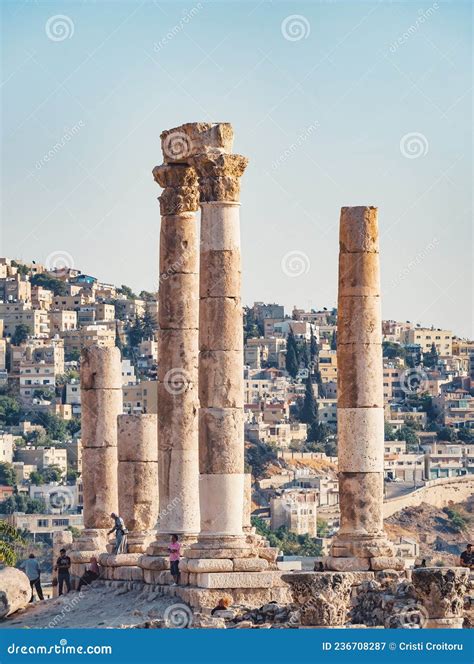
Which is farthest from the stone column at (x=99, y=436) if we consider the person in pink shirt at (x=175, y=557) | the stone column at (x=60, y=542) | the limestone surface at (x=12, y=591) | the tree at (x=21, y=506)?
the tree at (x=21, y=506)

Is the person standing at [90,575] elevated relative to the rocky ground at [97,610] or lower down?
elevated

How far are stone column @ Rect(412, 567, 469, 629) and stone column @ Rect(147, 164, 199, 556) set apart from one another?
9.32 meters

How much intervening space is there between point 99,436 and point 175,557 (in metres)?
9.26

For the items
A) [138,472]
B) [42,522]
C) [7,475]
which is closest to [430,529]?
[42,522]

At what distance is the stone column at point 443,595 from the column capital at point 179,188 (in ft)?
38.3

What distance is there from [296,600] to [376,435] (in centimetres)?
676


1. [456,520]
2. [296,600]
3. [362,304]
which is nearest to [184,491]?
[362,304]

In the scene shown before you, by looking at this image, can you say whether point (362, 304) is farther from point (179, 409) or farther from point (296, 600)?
point (296, 600)

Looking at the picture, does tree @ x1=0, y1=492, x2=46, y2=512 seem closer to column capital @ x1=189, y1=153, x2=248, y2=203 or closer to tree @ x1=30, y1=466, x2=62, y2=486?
tree @ x1=30, y1=466, x2=62, y2=486

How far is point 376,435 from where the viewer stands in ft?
152

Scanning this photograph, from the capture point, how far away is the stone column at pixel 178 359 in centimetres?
4836

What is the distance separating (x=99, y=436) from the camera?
55.3 metres

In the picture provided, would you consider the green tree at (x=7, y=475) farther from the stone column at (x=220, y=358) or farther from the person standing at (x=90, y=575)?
the stone column at (x=220, y=358)

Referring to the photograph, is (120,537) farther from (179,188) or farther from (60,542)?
(179,188)
